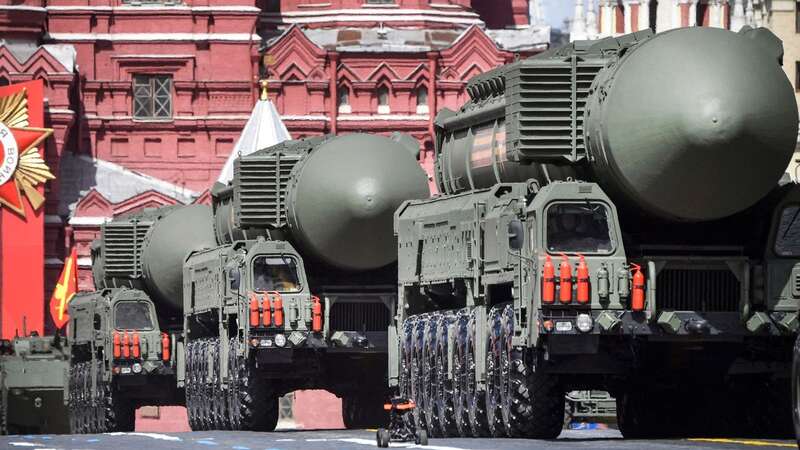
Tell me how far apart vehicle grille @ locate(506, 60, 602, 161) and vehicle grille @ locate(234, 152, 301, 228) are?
1225 cm

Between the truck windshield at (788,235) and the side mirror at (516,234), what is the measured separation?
298 centimetres

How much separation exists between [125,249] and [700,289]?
2987cm

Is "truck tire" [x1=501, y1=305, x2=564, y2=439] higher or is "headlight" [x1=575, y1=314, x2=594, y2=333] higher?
"headlight" [x1=575, y1=314, x2=594, y2=333]

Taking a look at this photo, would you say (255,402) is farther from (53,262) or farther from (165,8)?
(165,8)

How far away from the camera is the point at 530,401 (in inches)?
1238

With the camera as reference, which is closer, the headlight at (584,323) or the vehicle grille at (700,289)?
the headlight at (584,323)

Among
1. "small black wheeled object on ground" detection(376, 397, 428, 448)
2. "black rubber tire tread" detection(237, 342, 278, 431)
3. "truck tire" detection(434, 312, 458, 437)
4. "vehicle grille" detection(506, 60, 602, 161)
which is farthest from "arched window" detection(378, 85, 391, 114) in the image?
"small black wheeled object on ground" detection(376, 397, 428, 448)

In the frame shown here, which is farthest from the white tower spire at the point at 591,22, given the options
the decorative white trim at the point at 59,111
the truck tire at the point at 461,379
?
the truck tire at the point at 461,379

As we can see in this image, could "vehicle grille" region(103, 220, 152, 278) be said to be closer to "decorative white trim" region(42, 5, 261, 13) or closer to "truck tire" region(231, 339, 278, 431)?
"truck tire" region(231, 339, 278, 431)

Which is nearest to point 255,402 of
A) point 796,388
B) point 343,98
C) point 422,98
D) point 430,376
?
point 430,376

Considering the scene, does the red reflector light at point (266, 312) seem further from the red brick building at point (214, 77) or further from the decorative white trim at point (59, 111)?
the red brick building at point (214, 77)

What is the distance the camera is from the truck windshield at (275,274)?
142 ft

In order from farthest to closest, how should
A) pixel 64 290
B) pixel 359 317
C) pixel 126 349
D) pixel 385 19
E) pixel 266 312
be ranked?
pixel 385 19 < pixel 64 290 < pixel 126 349 < pixel 359 317 < pixel 266 312

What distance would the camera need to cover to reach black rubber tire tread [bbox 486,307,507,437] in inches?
1286
